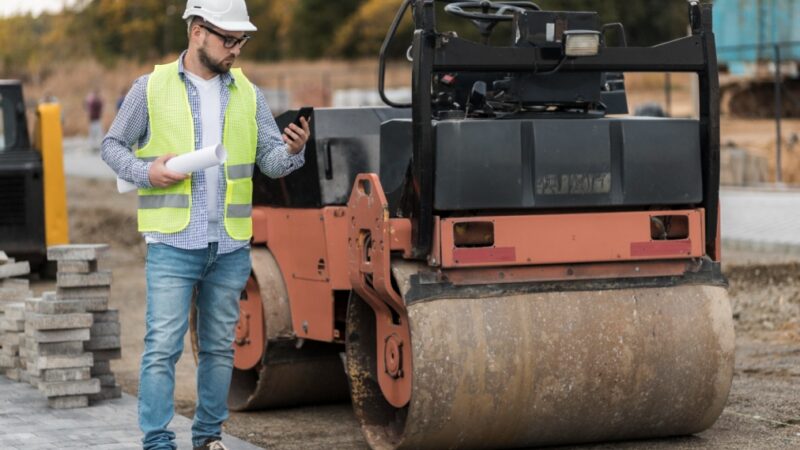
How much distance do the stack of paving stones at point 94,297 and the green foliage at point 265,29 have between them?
56.9 meters

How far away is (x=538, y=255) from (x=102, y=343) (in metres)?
2.73

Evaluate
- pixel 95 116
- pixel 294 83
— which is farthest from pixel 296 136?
pixel 294 83

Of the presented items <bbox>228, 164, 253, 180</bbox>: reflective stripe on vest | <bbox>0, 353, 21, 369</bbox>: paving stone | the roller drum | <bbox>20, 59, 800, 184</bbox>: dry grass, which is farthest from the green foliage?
A: <bbox>228, 164, 253, 180</bbox>: reflective stripe on vest

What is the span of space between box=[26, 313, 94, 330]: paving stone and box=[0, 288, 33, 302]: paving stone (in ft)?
4.27

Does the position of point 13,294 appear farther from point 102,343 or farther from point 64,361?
point 64,361

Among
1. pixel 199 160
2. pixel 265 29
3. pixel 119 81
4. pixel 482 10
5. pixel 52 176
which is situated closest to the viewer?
pixel 199 160

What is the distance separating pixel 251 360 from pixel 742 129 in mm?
23947

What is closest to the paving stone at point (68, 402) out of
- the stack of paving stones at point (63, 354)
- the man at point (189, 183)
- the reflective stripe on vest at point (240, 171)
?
the stack of paving stones at point (63, 354)

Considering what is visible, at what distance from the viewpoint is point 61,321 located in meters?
7.72

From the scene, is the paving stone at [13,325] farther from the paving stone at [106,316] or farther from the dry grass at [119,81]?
the dry grass at [119,81]

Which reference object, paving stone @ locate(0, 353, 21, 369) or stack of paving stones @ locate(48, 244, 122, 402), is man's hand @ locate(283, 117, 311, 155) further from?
paving stone @ locate(0, 353, 21, 369)

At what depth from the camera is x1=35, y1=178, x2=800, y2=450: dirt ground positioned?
694 centimetres

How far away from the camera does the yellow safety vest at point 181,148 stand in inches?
232

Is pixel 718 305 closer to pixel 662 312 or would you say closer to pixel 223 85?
pixel 662 312
